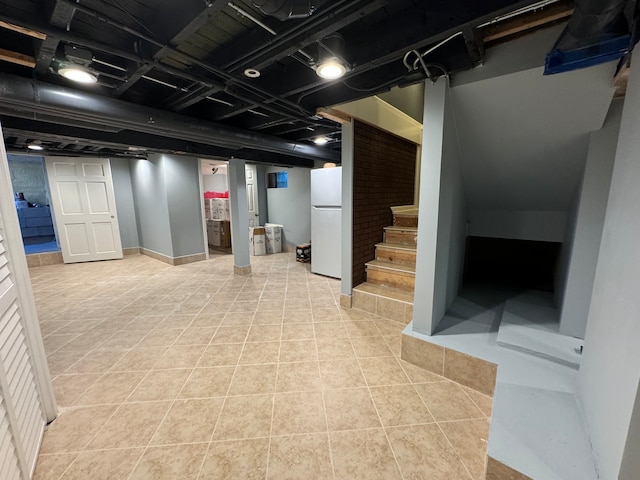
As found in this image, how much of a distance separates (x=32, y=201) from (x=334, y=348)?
1115cm

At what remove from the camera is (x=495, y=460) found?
1.25 metres

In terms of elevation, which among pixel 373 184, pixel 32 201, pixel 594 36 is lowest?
pixel 32 201

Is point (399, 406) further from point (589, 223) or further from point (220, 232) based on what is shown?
point (220, 232)

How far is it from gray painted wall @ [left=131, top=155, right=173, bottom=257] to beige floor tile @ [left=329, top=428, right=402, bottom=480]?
214 inches

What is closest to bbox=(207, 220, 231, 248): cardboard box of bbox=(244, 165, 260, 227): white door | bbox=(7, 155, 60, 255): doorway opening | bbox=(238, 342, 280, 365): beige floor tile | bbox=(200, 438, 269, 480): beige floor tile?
bbox=(244, 165, 260, 227): white door

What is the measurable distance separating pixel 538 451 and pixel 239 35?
119 inches

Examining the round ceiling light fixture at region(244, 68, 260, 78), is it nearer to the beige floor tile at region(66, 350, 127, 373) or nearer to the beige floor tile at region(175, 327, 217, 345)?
the beige floor tile at region(175, 327, 217, 345)

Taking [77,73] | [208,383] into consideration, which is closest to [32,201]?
[77,73]

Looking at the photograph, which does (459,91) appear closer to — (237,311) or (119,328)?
(237,311)

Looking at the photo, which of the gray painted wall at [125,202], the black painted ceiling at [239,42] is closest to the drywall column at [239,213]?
the black painted ceiling at [239,42]

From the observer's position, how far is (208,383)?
2.08m

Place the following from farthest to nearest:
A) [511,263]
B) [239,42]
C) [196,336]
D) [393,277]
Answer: [511,263] → [393,277] → [196,336] → [239,42]

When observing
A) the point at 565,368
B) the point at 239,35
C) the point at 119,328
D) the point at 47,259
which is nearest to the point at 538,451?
the point at 565,368

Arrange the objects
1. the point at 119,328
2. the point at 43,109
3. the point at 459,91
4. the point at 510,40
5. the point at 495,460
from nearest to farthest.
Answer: the point at 495,460, the point at 510,40, the point at 459,91, the point at 43,109, the point at 119,328
